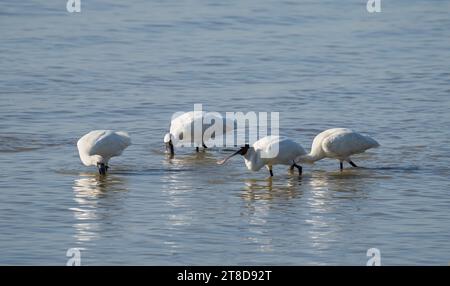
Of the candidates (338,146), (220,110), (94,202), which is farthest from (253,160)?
(220,110)

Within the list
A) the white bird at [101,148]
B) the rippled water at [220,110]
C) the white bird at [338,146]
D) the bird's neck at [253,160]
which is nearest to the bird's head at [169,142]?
the rippled water at [220,110]

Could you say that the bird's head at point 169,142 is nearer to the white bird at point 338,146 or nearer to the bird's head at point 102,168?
the bird's head at point 102,168

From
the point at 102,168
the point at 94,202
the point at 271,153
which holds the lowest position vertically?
the point at 94,202

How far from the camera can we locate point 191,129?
1288 centimetres

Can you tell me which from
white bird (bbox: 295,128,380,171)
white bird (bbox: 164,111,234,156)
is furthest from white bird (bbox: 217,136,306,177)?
white bird (bbox: 164,111,234,156)

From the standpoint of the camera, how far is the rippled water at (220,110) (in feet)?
30.6

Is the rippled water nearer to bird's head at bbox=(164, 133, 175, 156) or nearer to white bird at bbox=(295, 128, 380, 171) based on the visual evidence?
bird's head at bbox=(164, 133, 175, 156)

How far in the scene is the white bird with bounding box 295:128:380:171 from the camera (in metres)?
11.8

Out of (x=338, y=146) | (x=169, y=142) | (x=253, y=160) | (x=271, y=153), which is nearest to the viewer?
(x=271, y=153)

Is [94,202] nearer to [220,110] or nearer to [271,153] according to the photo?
[271,153]

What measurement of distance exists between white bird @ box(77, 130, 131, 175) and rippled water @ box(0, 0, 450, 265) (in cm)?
16

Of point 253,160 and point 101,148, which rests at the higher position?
point 101,148

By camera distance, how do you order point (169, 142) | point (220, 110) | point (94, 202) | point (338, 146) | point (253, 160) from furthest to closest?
point (220, 110) < point (169, 142) < point (338, 146) < point (253, 160) < point (94, 202)

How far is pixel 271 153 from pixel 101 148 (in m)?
1.68
